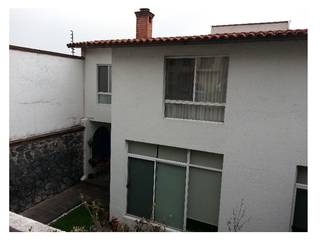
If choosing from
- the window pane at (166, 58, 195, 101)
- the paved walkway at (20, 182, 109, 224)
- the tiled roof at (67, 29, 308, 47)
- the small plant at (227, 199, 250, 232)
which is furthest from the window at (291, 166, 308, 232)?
the paved walkway at (20, 182, 109, 224)

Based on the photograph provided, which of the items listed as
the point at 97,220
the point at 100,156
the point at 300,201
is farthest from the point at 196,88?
the point at 100,156

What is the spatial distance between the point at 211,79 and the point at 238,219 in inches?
141

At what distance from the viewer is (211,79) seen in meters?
6.70

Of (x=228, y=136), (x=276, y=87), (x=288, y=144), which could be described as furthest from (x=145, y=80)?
(x=288, y=144)

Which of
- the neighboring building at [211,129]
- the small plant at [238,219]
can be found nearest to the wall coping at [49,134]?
the neighboring building at [211,129]

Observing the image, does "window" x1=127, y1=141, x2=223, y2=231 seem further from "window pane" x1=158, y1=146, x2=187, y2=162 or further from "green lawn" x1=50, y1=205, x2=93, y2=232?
"green lawn" x1=50, y1=205, x2=93, y2=232

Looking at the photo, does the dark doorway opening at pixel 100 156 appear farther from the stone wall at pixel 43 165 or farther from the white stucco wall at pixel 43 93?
the white stucco wall at pixel 43 93

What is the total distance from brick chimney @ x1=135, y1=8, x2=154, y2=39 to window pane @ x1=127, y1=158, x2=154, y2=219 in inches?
178

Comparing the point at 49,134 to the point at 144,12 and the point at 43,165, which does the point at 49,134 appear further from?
the point at 144,12

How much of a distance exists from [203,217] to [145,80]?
4.14 metres

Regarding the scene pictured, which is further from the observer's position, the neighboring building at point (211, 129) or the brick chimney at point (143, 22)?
the brick chimney at point (143, 22)

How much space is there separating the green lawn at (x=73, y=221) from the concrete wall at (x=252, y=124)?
3.84 metres

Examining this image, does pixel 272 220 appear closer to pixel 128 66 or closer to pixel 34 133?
pixel 128 66

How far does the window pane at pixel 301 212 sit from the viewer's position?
6.11 meters
